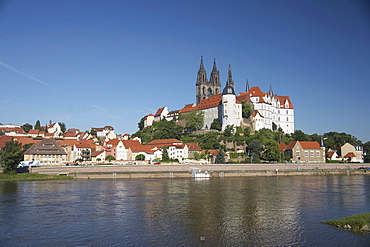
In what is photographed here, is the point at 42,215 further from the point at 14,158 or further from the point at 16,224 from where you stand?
the point at 14,158

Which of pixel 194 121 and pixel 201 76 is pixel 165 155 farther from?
pixel 201 76

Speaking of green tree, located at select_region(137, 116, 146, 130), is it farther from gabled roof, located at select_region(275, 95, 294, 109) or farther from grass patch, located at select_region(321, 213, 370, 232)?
grass patch, located at select_region(321, 213, 370, 232)

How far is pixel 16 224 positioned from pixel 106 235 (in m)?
6.27

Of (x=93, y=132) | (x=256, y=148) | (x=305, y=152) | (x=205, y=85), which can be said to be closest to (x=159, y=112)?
(x=205, y=85)

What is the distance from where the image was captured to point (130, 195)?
Answer: 33.8 meters

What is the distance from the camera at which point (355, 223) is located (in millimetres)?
20312

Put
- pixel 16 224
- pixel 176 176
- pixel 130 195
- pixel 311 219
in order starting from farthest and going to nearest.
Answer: pixel 176 176, pixel 130 195, pixel 311 219, pixel 16 224

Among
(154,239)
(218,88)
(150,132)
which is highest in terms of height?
(218,88)

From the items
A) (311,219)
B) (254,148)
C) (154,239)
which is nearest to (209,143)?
(254,148)

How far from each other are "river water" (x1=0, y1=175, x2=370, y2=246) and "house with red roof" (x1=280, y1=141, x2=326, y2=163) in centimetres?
3837

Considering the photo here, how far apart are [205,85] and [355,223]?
102 metres

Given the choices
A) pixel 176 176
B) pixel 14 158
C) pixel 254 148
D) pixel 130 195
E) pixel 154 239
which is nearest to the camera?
pixel 154 239

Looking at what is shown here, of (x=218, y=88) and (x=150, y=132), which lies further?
(x=218, y=88)

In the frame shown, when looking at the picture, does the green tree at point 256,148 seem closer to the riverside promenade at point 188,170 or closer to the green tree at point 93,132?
the riverside promenade at point 188,170
